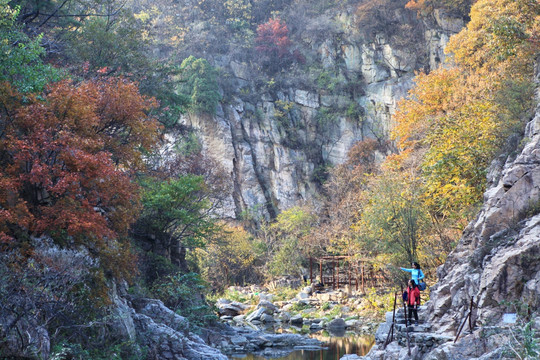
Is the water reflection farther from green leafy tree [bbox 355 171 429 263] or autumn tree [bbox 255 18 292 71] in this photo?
autumn tree [bbox 255 18 292 71]

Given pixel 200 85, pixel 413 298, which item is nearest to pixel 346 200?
pixel 200 85

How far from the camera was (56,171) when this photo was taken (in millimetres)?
10016

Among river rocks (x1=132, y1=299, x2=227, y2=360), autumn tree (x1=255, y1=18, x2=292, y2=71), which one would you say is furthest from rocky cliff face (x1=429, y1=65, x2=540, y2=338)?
autumn tree (x1=255, y1=18, x2=292, y2=71)

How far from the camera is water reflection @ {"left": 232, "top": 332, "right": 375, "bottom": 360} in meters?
16.8

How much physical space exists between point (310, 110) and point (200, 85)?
9.23 metres

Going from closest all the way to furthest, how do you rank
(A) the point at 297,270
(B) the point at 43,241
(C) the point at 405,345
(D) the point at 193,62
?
(B) the point at 43,241, (C) the point at 405,345, (A) the point at 297,270, (D) the point at 193,62

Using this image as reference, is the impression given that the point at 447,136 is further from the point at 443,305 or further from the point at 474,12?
the point at 474,12

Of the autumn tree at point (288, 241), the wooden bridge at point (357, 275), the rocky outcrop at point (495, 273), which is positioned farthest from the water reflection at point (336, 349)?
the autumn tree at point (288, 241)

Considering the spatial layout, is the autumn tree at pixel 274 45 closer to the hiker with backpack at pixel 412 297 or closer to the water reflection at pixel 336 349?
the water reflection at pixel 336 349

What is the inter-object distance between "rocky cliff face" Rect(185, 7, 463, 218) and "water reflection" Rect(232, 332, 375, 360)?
1957cm

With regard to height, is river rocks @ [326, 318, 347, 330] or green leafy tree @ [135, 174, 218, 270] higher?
green leafy tree @ [135, 174, 218, 270]

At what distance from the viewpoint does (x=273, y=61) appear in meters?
44.4

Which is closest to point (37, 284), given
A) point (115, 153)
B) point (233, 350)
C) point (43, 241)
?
point (43, 241)

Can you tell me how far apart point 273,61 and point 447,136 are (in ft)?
90.8
